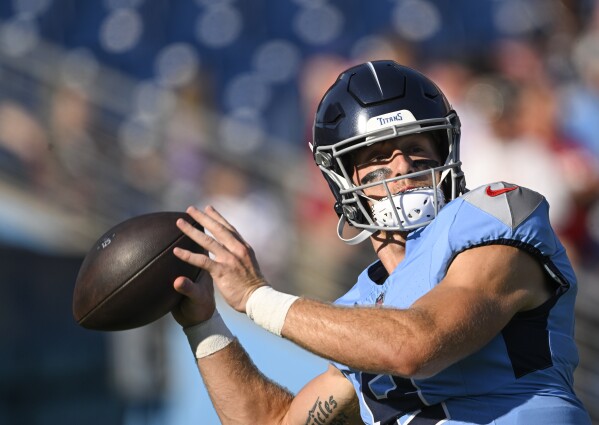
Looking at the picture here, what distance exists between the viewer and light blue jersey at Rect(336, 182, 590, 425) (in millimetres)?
2273

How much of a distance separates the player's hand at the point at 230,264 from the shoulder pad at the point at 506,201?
0.53 meters

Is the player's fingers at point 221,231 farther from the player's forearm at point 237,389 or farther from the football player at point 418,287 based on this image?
the player's forearm at point 237,389

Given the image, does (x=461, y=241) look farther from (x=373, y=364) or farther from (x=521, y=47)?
(x=521, y=47)

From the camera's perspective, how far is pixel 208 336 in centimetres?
305

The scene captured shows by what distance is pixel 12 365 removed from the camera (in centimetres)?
577

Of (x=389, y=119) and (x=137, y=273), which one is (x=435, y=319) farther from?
(x=137, y=273)

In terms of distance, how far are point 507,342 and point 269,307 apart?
1.79 ft

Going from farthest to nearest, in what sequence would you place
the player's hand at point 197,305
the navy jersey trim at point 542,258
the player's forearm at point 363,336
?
the player's hand at point 197,305, the navy jersey trim at point 542,258, the player's forearm at point 363,336

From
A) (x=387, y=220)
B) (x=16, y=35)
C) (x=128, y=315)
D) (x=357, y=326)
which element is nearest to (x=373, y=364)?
(x=357, y=326)

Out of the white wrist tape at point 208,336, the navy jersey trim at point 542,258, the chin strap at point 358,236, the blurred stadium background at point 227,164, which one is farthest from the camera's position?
the blurred stadium background at point 227,164

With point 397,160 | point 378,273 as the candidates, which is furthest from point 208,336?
point 397,160

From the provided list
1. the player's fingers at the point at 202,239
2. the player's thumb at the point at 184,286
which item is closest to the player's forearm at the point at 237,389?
the player's thumb at the point at 184,286

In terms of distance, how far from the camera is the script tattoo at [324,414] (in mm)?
2971

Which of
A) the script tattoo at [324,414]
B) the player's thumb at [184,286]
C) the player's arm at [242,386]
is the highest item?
the player's thumb at [184,286]
